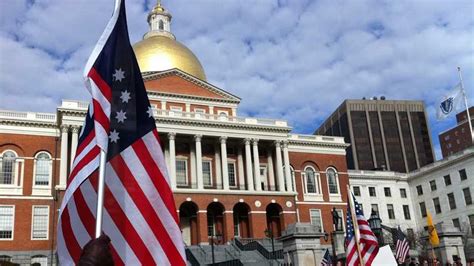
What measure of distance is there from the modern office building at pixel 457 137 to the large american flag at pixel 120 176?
12534 cm

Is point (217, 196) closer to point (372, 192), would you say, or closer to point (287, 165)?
point (287, 165)

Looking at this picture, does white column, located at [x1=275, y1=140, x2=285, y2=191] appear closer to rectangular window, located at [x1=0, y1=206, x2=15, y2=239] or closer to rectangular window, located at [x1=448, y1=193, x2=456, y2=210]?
rectangular window, located at [x1=0, y1=206, x2=15, y2=239]

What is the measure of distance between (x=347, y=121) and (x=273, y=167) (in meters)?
89.8

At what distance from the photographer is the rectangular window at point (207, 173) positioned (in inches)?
2235

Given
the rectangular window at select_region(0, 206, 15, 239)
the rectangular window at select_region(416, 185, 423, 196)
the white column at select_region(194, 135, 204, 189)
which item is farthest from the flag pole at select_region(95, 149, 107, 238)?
the rectangular window at select_region(416, 185, 423, 196)

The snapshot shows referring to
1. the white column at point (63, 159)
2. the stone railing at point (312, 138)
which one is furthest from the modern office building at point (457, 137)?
the white column at point (63, 159)

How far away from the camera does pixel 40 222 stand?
50062 mm

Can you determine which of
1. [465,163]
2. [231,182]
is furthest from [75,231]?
[465,163]

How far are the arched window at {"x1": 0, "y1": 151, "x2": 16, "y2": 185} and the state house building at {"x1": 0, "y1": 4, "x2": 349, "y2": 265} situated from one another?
0.09 metres

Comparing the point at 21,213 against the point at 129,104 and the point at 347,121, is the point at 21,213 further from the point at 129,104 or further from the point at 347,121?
the point at 347,121

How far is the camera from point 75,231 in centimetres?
713

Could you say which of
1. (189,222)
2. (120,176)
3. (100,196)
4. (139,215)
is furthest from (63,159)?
(100,196)

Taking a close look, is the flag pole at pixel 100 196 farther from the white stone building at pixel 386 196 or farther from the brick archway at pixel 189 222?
the white stone building at pixel 386 196

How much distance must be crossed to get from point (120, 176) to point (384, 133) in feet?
479
